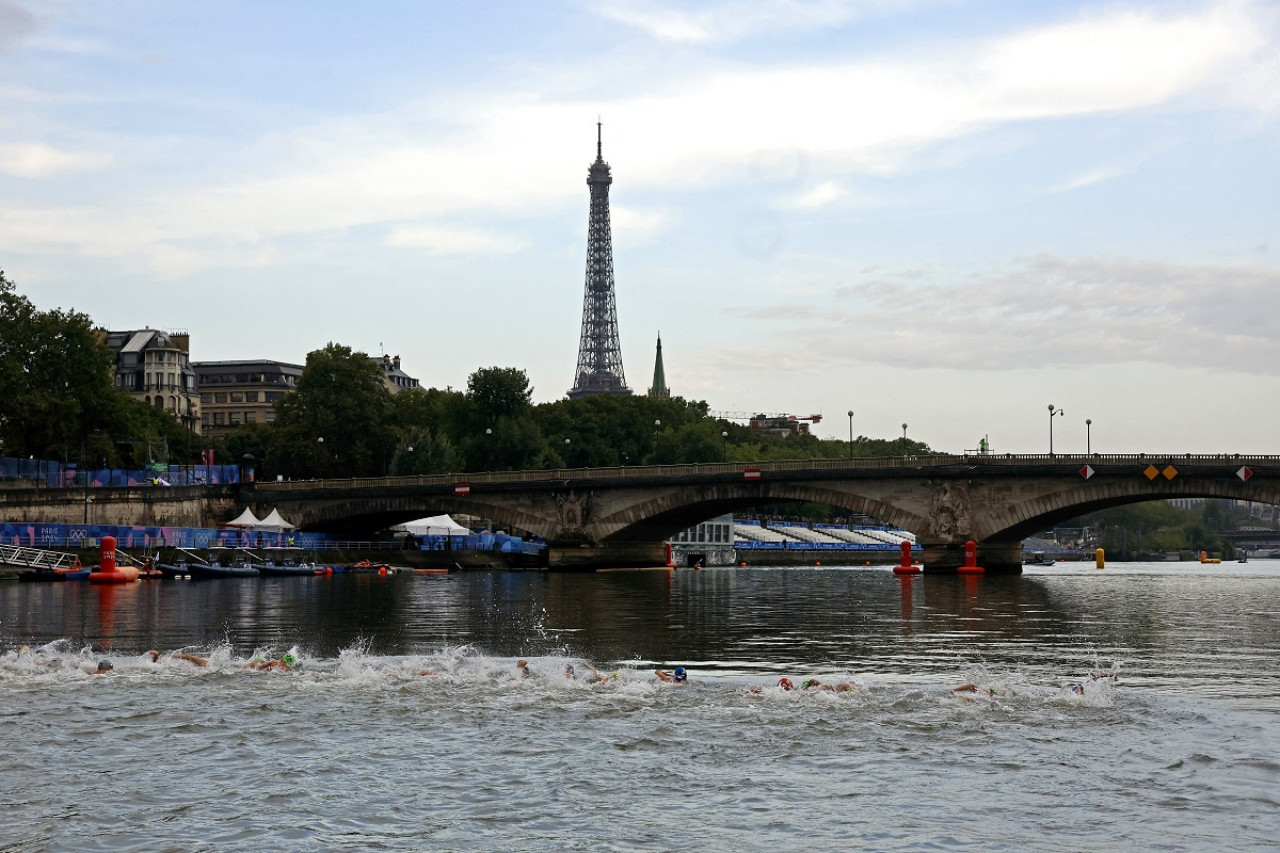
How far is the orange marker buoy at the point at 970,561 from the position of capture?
3450 inches

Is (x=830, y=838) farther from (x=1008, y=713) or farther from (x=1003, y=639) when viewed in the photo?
(x=1003, y=639)

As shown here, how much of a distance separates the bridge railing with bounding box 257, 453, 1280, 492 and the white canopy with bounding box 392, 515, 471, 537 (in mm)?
4562

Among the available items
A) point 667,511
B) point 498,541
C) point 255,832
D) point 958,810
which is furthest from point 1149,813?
point 498,541

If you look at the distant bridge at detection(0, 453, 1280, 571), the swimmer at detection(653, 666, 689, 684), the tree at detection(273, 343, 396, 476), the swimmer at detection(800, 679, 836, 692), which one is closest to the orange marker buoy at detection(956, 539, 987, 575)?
the distant bridge at detection(0, 453, 1280, 571)

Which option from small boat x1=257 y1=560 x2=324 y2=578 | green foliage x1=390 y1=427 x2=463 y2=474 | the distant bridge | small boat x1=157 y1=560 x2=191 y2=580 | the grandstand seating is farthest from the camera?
the grandstand seating

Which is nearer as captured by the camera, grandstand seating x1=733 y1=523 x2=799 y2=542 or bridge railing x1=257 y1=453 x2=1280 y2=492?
bridge railing x1=257 y1=453 x2=1280 y2=492

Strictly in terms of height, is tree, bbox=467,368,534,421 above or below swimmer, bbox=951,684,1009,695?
above

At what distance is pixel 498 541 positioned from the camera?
112938mm

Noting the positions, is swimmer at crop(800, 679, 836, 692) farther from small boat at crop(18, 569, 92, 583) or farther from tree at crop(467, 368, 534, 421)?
tree at crop(467, 368, 534, 421)

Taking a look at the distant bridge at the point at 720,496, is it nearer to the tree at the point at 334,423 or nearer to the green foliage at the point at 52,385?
the green foliage at the point at 52,385

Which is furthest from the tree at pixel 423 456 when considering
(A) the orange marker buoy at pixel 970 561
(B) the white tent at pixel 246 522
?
(A) the orange marker buoy at pixel 970 561

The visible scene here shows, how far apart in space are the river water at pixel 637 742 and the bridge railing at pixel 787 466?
1716 inches

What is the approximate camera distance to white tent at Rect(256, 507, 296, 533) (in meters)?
104

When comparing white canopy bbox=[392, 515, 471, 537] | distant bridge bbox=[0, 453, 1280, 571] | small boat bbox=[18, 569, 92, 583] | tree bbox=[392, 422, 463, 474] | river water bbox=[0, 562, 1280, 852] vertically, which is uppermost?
tree bbox=[392, 422, 463, 474]
